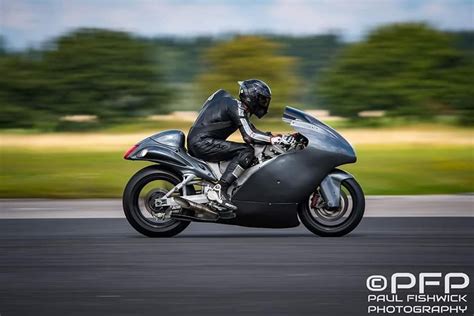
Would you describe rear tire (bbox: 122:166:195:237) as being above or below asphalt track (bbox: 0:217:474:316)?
above

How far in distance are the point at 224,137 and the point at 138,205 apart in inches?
44.8

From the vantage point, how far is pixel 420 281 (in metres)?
8.66

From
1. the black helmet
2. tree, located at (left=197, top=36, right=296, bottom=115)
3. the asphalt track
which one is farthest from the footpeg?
tree, located at (left=197, top=36, right=296, bottom=115)

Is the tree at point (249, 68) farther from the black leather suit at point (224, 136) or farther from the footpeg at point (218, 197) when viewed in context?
the footpeg at point (218, 197)

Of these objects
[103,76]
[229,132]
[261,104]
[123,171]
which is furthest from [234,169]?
[103,76]

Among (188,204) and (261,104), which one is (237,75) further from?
(188,204)

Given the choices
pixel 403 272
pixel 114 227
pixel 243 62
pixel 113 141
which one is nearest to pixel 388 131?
pixel 243 62

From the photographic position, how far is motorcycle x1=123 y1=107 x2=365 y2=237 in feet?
36.0

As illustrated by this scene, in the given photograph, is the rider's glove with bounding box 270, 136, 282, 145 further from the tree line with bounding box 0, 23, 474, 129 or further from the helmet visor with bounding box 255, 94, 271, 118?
the tree line with bounding box 0, 23, 474, 129

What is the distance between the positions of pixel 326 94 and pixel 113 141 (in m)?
6.38

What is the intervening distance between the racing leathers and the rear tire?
15.2 inches

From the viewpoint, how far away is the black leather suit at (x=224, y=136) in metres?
11.1

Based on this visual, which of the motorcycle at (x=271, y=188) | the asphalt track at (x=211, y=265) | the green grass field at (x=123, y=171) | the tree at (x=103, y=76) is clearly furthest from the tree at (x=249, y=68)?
the motorcycle at (x=271, y=188)

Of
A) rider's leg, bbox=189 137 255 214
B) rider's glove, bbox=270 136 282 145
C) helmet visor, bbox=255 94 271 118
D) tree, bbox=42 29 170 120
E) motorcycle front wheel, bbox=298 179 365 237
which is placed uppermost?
tree, bbox=42 29 170 120
